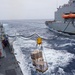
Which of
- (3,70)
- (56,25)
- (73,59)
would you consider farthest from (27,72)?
(56,25)

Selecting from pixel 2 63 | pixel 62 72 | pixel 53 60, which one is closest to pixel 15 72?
pixel 2 63

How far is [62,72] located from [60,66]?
1535mm

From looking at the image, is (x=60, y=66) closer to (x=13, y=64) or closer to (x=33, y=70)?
(x=33, y=70)

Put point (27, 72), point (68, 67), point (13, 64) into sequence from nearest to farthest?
point (13, 64) < point (27, 72) < point (68, 67)

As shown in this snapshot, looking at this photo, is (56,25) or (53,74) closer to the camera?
(53,74)

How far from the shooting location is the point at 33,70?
14961 millimetres

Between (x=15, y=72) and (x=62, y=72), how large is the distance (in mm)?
5102

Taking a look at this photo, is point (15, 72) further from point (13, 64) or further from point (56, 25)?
point (56, 25)

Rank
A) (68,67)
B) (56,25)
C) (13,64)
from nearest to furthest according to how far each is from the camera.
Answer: (13,64) → (68,67) → (56,25)

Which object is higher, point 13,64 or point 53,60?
point 13,64

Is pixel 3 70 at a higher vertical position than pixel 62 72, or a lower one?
higher

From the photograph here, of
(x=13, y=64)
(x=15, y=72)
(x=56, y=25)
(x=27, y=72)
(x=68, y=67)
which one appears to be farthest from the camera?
(x=56, y=25)

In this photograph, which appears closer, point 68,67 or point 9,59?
point 9,59

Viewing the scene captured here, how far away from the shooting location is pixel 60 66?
53.9 feet
